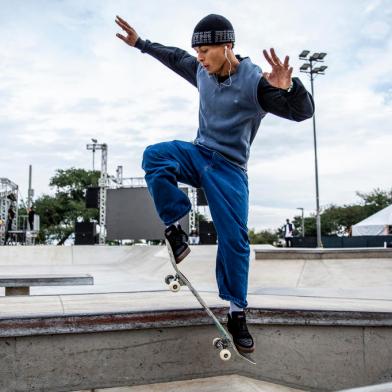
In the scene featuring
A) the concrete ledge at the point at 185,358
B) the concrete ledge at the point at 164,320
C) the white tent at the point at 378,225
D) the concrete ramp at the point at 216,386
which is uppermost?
the white tent at the point at 378,225

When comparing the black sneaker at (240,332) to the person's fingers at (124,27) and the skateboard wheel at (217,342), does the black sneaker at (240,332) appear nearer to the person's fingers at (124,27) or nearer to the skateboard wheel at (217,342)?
the skateboard wheel at (217,342)

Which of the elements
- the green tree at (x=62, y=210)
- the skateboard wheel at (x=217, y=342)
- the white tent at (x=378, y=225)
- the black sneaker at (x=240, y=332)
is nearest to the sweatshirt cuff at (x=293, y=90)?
the black sneaker at (x=240, y=332)

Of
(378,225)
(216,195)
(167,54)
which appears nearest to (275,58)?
(216,195)

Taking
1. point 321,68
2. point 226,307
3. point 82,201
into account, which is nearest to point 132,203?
point 321,68

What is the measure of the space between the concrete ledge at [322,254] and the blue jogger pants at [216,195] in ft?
23.9

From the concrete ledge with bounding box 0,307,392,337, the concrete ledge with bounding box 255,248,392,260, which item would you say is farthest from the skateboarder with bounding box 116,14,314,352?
the concrete ledge with bounding box 255,248,392,260

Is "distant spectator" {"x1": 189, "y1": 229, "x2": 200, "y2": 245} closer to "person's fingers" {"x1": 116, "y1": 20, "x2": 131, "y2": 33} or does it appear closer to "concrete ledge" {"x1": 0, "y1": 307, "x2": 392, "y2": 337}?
"person's fingers" {"x1": 116, "y1": 20, "x2": 131, "y2": 33}

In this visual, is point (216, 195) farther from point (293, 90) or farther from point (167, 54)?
point (167, 54)

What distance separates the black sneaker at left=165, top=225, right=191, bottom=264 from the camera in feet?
8.24

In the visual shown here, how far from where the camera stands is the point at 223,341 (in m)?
2.51

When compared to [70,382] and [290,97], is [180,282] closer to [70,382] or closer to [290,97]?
[70,382]

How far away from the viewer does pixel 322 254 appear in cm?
974

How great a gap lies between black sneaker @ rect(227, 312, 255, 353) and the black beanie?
1641 millimetres

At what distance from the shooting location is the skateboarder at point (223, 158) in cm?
255
